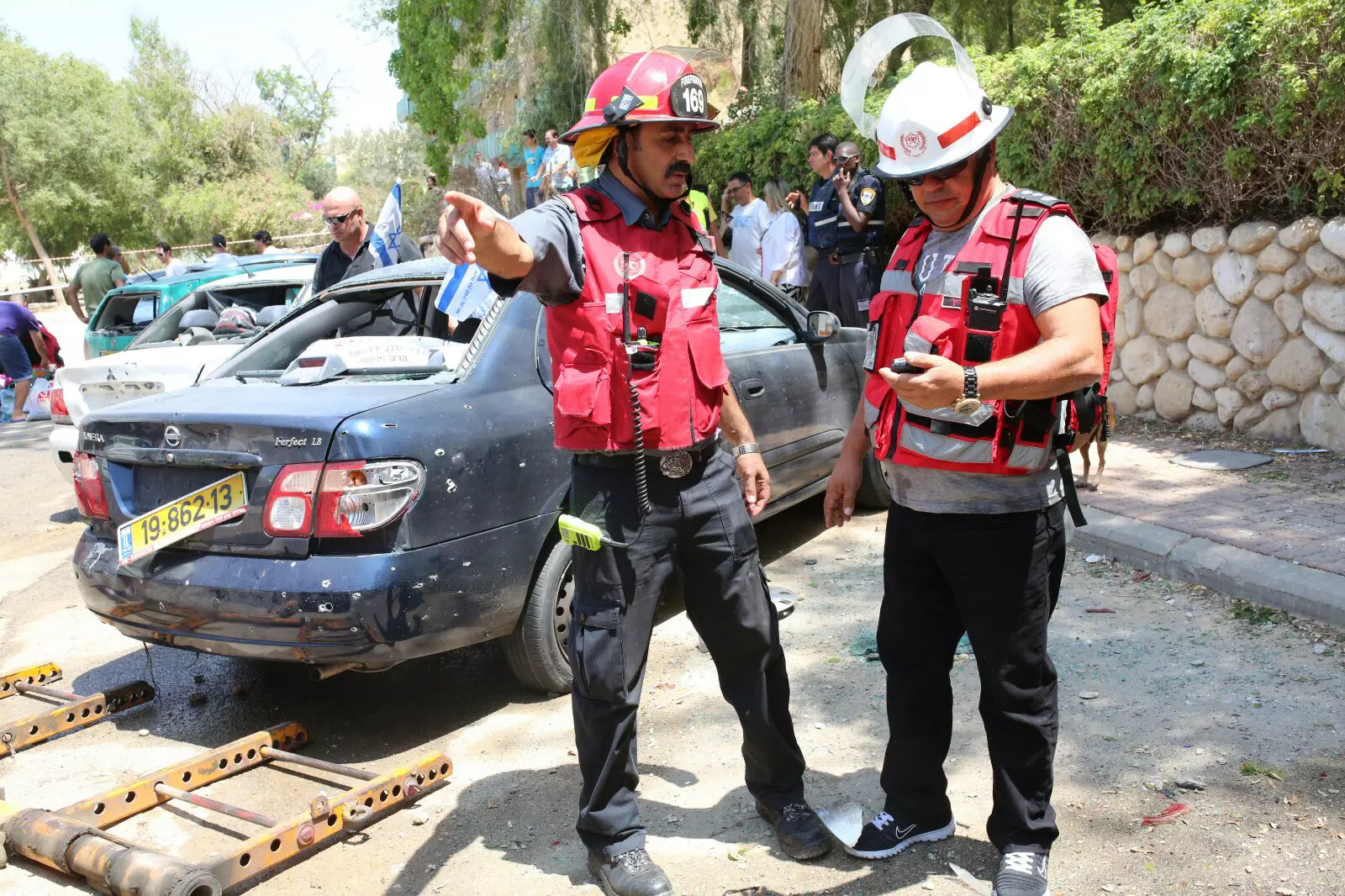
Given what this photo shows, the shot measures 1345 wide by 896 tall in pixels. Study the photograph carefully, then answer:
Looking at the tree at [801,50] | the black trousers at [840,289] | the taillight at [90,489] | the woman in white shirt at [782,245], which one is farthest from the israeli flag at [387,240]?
the tree at [801,50]

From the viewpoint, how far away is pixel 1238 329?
6.69m

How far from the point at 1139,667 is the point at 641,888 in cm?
214

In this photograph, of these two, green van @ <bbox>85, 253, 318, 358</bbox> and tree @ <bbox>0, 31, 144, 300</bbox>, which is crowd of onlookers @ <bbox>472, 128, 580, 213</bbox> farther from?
tree @ <bbox>0, 31, 144, 300</bbox>

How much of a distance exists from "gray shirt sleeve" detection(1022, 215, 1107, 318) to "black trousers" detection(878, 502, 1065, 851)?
522 mm

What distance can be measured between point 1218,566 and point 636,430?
3.10m

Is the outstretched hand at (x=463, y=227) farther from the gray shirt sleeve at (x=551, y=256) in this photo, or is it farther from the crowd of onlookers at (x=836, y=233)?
A: the crowd of onlookers at (x=836, y=233)

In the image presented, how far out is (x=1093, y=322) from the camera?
244cm

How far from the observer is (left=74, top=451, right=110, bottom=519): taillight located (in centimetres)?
411

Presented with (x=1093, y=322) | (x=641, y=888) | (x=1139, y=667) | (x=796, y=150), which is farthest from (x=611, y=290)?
(x=796, y=150)

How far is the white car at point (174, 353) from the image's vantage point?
629 cm

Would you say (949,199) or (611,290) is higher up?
(949,199)

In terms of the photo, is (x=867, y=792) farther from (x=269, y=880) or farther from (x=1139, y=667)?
(x=269, y=880)

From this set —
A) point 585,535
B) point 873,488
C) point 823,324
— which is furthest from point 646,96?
point 873,488

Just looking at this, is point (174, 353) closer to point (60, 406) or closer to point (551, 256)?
point (60, 406)
